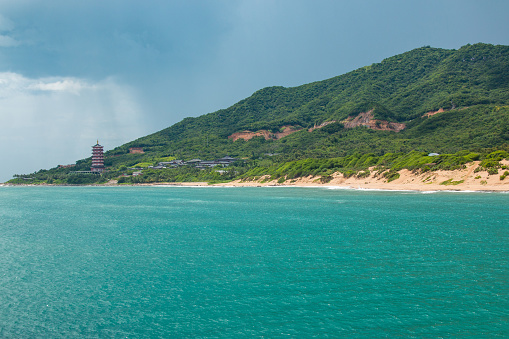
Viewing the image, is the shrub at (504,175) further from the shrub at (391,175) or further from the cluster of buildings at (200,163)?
the cluster of buildings at (200,163)

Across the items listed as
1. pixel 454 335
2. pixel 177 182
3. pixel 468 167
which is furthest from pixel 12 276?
pixel 177 182

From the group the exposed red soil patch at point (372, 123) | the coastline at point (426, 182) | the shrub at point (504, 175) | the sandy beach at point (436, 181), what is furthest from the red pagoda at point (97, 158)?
the shrub at point (504, 175)

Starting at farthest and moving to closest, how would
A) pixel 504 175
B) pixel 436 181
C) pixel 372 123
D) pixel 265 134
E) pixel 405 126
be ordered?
1. pixel 265 134
2. pixel 372 123
3. pixel 405 126
4. pixel 436 181
5. pixel 504 175

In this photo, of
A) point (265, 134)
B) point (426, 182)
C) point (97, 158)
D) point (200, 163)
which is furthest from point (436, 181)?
point (97, 158)

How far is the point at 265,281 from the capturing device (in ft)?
53.7

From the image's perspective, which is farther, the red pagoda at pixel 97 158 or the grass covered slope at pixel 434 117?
the red pagoda at pixel 97 158

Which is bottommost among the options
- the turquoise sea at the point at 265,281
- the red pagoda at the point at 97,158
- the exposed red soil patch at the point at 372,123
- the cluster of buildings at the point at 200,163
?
the turquoise sea at the point at 265,281

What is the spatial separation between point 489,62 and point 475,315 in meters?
192

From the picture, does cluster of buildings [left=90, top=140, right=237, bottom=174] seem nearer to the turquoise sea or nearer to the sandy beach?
the sandy beach

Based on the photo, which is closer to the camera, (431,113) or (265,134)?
(431,113)

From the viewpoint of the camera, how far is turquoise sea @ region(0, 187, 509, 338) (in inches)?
476

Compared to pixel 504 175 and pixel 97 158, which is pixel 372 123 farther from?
pixel 97 158

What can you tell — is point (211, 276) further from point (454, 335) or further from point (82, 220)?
point (82, 220)

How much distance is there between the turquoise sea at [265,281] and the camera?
12.1 metres
